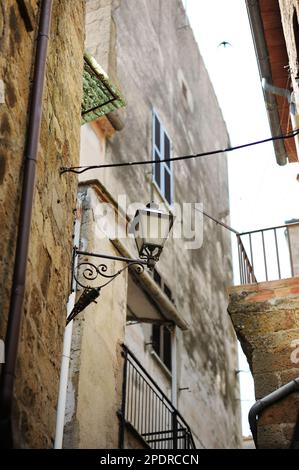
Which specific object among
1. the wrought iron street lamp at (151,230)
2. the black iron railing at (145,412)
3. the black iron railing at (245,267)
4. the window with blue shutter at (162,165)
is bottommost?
the black iron railing at (145,412)

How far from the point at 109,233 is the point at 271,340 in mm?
2916

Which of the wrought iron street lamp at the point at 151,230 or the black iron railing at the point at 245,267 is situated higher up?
the black iron railing at the point at 245,267

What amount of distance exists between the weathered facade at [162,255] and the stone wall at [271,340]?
71.7 inches

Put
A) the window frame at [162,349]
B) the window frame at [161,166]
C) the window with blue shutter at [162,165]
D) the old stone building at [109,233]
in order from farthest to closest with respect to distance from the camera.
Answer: the window with blue shutter at [162,165] < the window frame at [161,166] < the window frame at [162,349] < the old stone building at [109,233]

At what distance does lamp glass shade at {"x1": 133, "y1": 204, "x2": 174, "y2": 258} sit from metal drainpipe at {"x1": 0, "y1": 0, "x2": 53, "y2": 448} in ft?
6.95

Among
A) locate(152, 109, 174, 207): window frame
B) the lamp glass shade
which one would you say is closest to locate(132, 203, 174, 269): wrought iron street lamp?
the lamp glass shade

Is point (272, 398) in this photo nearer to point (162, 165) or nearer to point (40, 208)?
point (40, 208)

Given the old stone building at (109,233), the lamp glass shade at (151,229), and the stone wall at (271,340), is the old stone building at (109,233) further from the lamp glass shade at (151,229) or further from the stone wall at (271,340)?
the stone wall at (271,340)

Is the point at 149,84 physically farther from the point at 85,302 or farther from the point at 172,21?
the point at 85,302

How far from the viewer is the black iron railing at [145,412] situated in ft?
33.5

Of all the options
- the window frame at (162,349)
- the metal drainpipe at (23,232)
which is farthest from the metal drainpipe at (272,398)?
the window frame at (162,349)

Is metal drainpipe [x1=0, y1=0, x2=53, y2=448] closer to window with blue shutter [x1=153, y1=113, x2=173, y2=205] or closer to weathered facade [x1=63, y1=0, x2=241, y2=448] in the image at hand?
weathered facade [x1=63, y1=0, x2=241, y2=448]

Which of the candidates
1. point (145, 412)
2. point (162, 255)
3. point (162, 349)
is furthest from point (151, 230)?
point (162, 255)

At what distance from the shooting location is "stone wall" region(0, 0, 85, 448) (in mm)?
4910
